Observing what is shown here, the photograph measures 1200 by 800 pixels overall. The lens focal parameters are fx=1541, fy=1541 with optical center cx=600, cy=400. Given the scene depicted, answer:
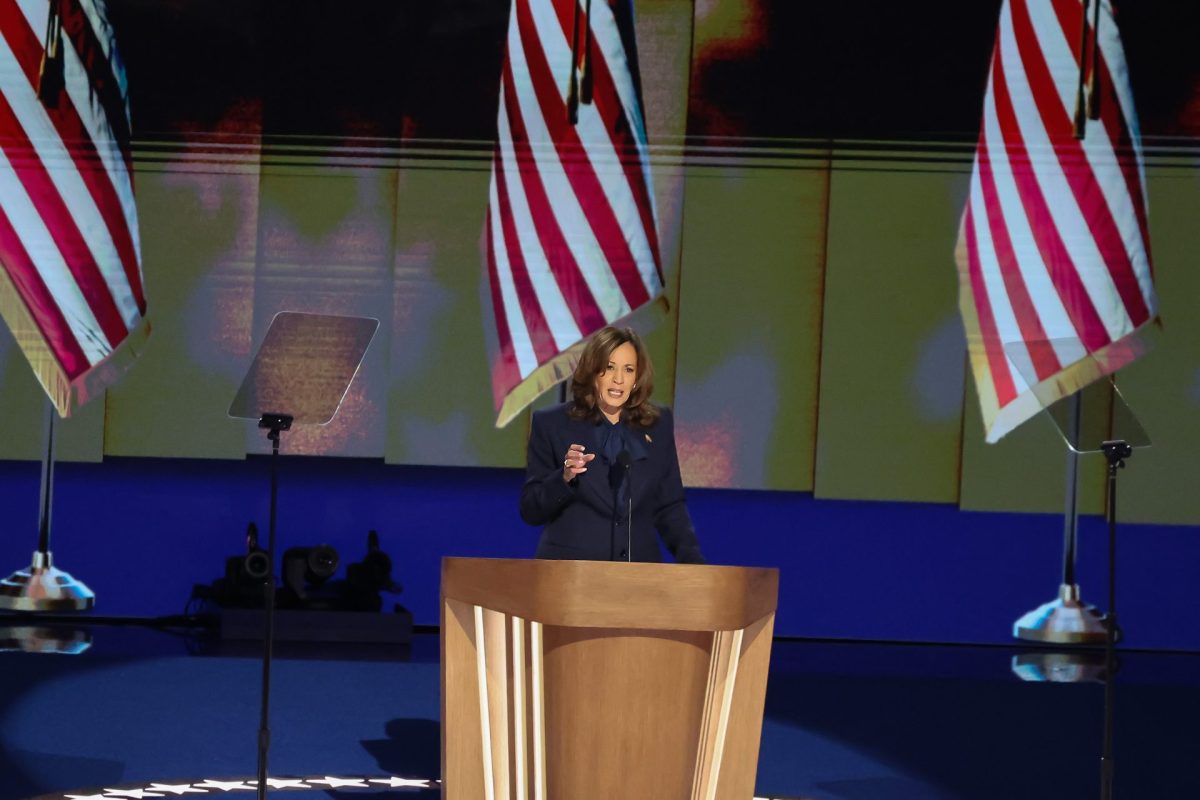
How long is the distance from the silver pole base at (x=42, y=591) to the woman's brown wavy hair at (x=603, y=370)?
4.13m

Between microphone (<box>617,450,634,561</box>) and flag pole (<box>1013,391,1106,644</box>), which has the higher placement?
microphone (<box>617,450,634,561</box>)

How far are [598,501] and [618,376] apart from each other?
321mm

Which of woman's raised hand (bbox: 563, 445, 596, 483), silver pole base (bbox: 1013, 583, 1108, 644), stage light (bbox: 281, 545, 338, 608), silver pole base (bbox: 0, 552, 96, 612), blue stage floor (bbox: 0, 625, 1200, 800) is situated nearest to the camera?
woman's raised hand (bbox: 563, 445, 596, 483)

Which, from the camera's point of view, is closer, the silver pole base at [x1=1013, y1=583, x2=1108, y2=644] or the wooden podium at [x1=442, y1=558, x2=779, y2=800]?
the wooden podium at [x1=442, y1=558, x2=779, y2=800]

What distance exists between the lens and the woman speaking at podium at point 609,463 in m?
3.77

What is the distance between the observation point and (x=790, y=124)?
727 cm

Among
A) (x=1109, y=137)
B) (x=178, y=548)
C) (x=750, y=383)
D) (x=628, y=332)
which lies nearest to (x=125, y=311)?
(x=178, y=548)

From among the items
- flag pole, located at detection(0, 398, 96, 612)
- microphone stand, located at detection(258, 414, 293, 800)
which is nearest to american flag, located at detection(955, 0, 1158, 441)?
microphone stand, located at detection(258, 414, 293, 800)

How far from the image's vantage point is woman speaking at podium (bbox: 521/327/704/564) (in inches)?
148

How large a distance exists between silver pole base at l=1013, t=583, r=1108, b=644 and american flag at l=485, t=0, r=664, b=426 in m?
2.41

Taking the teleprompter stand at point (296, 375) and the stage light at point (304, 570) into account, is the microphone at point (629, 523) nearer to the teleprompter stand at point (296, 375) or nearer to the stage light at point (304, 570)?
the teleprompter stand at point (296, 375)

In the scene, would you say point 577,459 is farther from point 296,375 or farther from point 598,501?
point 296,375

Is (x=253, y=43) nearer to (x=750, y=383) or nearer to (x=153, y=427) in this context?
(x=153, y=427)

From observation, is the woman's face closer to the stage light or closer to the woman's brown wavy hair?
the woman's brown wavy hair
